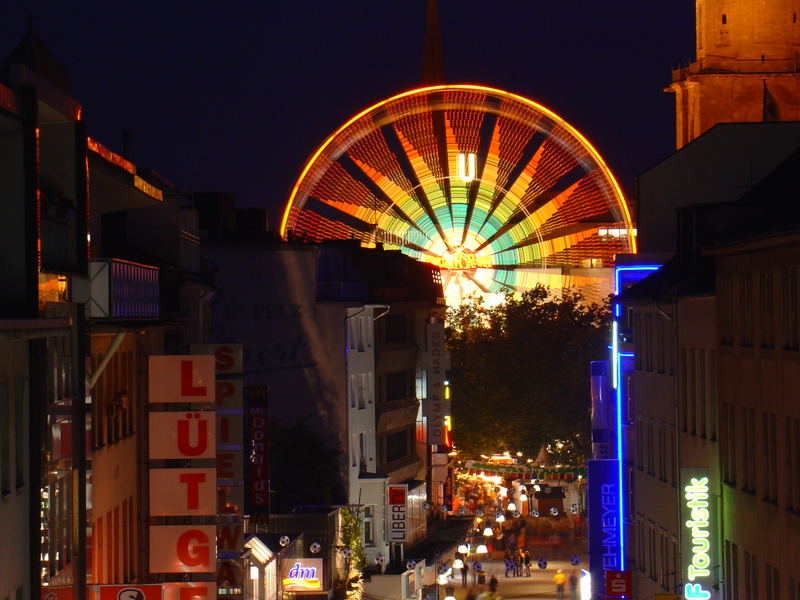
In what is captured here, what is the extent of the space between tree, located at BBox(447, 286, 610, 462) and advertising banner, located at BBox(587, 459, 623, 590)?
45.0 m

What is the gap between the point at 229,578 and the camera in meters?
25.3

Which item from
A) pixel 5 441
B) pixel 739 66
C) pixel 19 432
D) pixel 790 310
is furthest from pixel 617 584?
pixel 739 66

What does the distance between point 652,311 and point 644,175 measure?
7.84 meters

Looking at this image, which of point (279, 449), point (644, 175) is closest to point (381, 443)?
point (279, 449)

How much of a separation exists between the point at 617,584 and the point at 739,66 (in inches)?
2464

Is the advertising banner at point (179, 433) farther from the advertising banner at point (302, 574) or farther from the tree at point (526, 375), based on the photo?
the tree at point (526, 375)

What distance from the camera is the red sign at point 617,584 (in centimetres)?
3206

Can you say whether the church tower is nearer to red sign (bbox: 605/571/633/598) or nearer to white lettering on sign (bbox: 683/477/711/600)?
red sign (bbox: 605/571/633/598)

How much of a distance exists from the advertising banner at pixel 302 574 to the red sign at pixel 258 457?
8267 millimetres

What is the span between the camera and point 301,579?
40.0 m

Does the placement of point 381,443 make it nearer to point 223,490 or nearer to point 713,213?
point 713,213

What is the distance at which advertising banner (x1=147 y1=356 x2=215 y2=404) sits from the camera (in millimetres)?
23992

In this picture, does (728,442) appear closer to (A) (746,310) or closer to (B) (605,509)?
(A) (746,310)

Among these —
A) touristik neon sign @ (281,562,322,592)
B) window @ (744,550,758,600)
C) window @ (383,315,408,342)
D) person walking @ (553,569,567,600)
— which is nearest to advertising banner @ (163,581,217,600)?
window @ (744,550,758,600)
